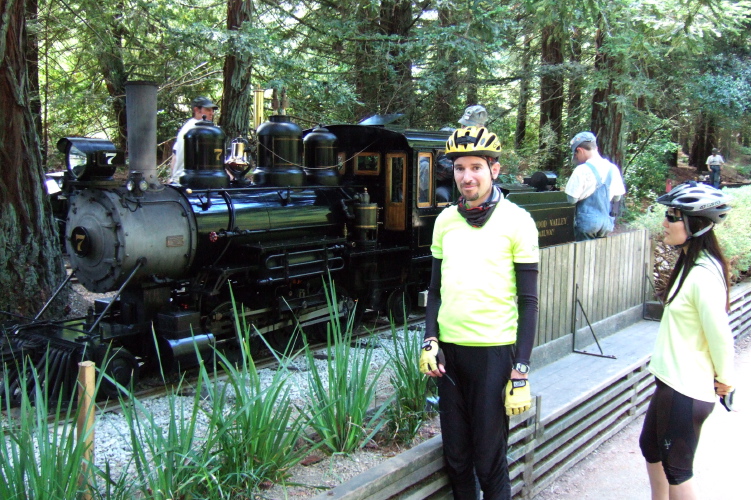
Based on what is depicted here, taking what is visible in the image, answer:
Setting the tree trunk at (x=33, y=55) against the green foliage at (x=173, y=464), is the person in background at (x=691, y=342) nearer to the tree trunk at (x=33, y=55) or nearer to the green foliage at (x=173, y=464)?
the green foliage at (x=173, y=464)

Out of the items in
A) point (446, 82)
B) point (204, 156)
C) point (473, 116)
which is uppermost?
point (446, 82)

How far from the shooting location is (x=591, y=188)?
6.56 meters

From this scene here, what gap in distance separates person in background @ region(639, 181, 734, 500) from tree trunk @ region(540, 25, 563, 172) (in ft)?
41.3

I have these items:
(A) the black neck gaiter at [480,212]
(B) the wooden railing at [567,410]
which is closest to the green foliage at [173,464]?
(B) the wooden railing at [567,410]

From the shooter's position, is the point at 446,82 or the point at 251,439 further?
the point at 446,82

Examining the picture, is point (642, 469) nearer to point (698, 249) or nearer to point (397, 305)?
point (698, 249)

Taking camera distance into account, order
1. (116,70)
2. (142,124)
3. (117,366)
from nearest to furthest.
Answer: (117,366) → (142,124) → (116,70)

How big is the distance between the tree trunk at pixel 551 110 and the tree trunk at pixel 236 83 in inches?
292

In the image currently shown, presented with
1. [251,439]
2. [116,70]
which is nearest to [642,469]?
[251,439]

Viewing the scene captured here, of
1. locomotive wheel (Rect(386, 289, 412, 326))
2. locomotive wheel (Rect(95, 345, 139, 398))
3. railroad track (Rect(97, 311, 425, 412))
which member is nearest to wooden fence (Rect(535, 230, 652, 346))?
railroad track (Rect(97, 311, 425, 412))

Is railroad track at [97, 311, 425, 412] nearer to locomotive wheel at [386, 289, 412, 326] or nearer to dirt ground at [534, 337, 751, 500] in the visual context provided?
locomotive wheel at [386, 289, 412, 326]

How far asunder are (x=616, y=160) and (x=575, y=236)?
8.26 meters

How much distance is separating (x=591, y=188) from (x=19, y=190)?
6087 millimetres

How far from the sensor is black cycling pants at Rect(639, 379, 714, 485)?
10.2 ft
